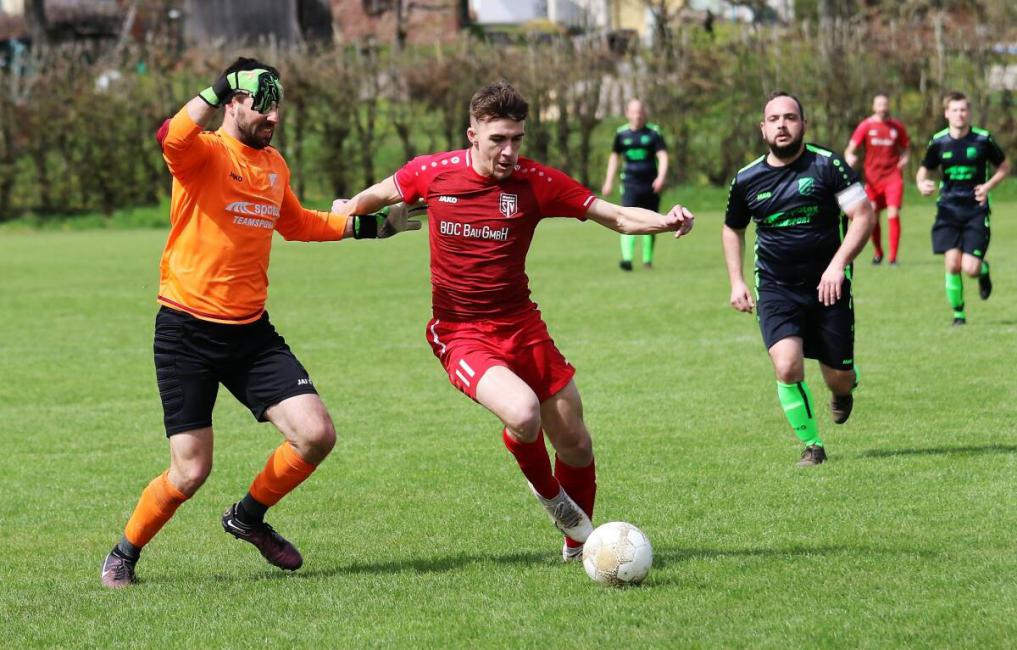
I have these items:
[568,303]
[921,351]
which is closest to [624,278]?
[568,303]

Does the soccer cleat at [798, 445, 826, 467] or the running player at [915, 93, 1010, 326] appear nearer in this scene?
the soccer cleat at [798, 445, 826, 467]

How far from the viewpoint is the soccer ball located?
18.9 ft

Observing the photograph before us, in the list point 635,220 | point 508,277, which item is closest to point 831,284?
point 635,220

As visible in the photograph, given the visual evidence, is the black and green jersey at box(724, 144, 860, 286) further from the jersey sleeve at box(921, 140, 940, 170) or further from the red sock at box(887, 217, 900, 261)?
the red sock at box(887, 217, 900, 261)

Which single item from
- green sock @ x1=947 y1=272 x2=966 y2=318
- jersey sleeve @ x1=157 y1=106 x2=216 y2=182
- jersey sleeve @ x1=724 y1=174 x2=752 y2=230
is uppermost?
jersey sleeve @ x1=157 y1=106 x2=216 y2=182

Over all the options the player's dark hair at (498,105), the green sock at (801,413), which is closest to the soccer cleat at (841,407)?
the green sock at (801,413)

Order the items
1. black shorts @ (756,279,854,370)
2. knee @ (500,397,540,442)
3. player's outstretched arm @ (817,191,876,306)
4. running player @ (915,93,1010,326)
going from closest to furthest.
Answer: knee @ (500,397,540,442), player's outstretched arm @ (817,191,876,306), black shorts @ (756,279,854,370), running player @ (915,93,1010,326)

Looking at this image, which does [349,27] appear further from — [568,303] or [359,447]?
[359,447]

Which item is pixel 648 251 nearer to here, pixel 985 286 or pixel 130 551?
pixel 985 286

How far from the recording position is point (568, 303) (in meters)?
17.1

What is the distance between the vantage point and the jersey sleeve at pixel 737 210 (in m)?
8.52

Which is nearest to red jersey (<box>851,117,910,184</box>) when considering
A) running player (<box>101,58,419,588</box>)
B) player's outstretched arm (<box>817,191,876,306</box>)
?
player's outstretched arm (<box>817,191,876,306</box>)

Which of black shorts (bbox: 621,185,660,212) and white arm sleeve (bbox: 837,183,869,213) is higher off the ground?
white arm sleeve (bbox: 837,183,869,213)

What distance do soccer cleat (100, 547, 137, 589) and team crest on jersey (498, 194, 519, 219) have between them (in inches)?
A: 86.3
